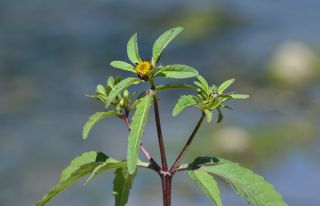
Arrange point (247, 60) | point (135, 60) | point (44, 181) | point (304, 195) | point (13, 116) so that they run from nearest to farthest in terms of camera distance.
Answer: point (135, 60) → point (304, 195) → point (44, 181) → point (13, 116) → point (247, 60)

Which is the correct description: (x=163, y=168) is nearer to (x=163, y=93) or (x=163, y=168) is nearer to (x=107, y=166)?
(x=107, y=166)

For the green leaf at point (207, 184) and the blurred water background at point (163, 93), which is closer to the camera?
the green leaf at point (207, 184)

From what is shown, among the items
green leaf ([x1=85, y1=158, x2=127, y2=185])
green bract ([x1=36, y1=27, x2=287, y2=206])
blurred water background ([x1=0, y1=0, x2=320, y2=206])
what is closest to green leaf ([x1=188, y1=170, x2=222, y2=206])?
green bract ([x1=36, y1=27, x2=287, y2=206])

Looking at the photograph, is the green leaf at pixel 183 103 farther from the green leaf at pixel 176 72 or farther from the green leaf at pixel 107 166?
the green leaf at pixel 107 166

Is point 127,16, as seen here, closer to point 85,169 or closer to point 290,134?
point 290,134

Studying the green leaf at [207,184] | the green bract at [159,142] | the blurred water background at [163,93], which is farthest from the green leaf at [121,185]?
the blurred water background at [163,93]

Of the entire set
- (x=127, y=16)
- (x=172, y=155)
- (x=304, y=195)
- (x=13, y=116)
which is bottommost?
(x=304, y=195)

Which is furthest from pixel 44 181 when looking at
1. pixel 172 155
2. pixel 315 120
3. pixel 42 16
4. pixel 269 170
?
pixel 42 16
